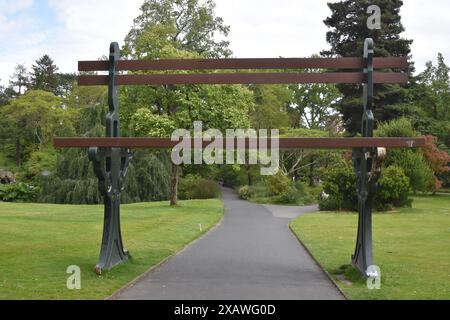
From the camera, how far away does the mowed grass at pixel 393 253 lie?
8.11 meters

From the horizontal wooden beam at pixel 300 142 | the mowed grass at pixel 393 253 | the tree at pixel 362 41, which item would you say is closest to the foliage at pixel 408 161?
the mowed grass at pixel 393 253

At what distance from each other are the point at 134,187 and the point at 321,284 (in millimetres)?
26505

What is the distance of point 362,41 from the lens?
42.0 metres

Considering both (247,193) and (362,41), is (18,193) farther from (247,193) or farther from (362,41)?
(362,41)

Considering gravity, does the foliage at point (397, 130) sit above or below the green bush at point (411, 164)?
above

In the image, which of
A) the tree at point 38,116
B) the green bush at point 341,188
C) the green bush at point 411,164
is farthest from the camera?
the tree at point 38,116

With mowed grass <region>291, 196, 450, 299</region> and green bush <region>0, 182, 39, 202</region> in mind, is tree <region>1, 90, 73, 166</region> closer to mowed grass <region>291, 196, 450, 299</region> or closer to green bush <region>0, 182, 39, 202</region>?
green bush <region>0, 182, 39, 202</region>

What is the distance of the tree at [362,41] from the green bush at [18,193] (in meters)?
24.4

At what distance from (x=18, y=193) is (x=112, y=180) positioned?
101 feet

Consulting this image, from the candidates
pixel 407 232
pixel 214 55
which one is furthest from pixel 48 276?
pixel 214 55

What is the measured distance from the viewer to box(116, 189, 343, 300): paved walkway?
7676mm

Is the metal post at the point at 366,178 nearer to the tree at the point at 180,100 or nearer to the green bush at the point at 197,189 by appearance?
the tree at the point at 180,100

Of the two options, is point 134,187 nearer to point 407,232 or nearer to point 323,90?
point 407,232

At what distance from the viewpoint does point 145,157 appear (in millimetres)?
34125
